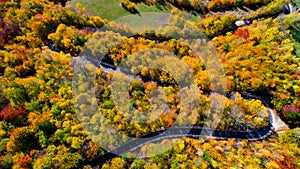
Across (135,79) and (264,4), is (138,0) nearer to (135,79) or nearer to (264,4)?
(135,79)

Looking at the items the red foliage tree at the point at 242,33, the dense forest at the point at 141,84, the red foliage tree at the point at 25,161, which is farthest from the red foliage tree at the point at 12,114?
the red foliage tree at the point at 242,33

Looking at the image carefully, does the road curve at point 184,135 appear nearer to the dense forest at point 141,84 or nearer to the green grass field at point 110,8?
the dense forest at point 141,84

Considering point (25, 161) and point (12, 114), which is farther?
point (12, 114)

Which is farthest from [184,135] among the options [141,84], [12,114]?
[12,114]

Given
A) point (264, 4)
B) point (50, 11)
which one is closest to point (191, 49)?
point (264, 4)

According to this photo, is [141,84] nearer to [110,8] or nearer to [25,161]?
[25,161]

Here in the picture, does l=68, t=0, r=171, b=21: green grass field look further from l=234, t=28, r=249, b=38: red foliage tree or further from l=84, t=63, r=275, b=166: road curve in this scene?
l=84, t=63, r=275, b=166: road curve

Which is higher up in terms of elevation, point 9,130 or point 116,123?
point 116,123

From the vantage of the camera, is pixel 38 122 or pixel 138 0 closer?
pixel 38 122

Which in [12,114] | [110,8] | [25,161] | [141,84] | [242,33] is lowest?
[25,161]
